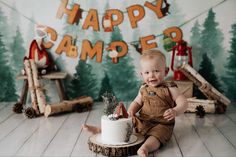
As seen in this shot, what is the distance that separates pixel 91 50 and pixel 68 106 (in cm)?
62

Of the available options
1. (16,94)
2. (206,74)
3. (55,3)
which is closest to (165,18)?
(206,74)

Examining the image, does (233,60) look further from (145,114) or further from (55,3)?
(55,3)

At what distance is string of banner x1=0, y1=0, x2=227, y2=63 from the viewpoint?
3.59m

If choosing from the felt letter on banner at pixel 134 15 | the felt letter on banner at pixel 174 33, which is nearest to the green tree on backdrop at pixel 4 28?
the felt letter on banner at pixel 134 15

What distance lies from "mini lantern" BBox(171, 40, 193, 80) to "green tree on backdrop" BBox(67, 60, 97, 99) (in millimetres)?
738

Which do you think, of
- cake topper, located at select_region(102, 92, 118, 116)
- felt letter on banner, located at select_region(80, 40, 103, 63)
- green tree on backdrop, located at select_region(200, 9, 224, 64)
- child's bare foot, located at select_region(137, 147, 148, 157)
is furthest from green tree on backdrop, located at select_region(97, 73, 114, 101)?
child's bare foot, located at select_region(137, 147, 148, 157)

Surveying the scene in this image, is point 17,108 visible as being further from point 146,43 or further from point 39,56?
point 146,43

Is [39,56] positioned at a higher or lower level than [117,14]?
lower

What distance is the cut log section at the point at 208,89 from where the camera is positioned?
326 cm

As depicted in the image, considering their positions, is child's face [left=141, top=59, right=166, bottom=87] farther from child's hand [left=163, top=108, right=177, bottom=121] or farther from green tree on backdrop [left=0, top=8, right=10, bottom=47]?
green tree on backdrop [left=0, top=8, right=10, bottom=47]

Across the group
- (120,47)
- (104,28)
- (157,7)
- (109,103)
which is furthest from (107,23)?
(109,103)

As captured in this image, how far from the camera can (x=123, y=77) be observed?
12.1ft

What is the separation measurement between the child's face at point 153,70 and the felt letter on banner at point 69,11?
4.30 ft

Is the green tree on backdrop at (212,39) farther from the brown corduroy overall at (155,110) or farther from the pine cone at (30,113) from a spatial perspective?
the pine cone at (30,113)
